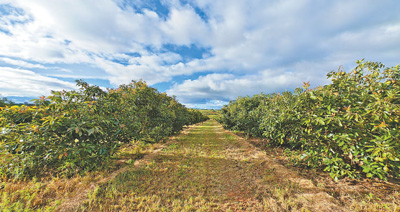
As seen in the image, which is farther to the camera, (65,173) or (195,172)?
(195,172)

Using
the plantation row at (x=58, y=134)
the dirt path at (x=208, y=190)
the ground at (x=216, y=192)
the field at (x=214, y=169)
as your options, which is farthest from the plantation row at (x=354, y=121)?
the plantation row at (x=58, y=134)

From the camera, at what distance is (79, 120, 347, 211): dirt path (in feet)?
11.6

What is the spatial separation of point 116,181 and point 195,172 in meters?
3.10

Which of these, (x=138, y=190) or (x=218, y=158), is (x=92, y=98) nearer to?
(x=138, y=190)

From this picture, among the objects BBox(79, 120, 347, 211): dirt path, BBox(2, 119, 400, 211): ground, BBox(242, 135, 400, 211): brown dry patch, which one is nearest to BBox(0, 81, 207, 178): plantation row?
BBox(2, 119, 400, 211): ground

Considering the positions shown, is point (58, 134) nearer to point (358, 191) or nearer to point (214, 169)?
point (214, 169)

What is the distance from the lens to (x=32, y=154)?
3.88 m

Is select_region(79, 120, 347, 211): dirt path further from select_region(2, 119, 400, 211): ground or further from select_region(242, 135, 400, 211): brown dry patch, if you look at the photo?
select_region(242, 135, 400, 211): brown dry patch

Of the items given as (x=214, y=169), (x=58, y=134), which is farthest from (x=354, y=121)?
(x=58, y=134)

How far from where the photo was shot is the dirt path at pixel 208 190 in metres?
3.55

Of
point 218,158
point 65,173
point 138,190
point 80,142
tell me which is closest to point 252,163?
point 218,158

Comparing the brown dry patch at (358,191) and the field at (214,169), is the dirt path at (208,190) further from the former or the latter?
the brown dry patch at (358,191)

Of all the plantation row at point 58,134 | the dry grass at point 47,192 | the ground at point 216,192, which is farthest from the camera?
the plantation row at point 58,134

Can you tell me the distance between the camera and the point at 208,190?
14.4 feet
